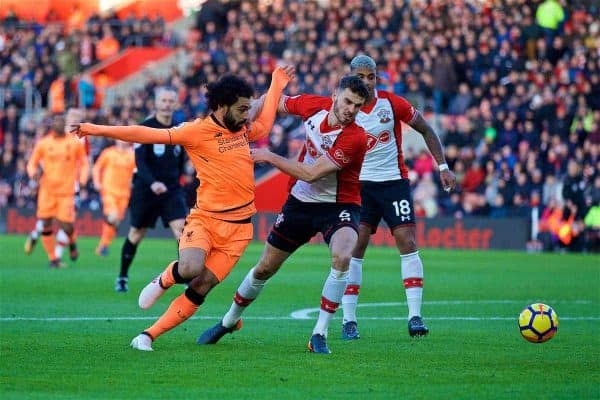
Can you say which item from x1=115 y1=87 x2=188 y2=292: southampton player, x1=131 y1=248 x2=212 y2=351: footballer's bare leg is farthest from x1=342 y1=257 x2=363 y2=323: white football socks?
x1=115 y1=87 x2=188 y2=292: southampton player

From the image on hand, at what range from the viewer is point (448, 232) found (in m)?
32.0

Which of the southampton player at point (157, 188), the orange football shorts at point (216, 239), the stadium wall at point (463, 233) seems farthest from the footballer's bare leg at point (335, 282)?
the stadium wall at point (463, 233)

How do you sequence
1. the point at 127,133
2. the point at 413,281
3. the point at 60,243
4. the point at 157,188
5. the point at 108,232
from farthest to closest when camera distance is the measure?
1. the point at 108,232
2. the point at 60,243
3. the point at 157,188
4. the point at 413,281
5. the point at 127,133

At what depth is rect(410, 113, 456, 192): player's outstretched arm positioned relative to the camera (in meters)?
12.3

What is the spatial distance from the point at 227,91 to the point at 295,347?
87.3 inches

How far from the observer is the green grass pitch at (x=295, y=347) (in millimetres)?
8711

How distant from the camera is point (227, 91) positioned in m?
10.6

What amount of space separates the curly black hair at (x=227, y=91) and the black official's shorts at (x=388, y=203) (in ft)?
7.57

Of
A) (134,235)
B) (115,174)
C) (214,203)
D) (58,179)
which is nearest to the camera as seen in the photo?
(214,203)

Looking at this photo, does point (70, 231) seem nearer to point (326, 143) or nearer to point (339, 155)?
point (326, 143)

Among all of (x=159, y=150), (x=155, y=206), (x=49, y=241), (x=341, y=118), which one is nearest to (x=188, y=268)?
(x=341, y=118)

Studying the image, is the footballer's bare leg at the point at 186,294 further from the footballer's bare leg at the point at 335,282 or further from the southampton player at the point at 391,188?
the southampton player at the point at 391,188

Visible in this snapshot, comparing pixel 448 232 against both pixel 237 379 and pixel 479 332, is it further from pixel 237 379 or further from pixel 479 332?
pixel 237 379

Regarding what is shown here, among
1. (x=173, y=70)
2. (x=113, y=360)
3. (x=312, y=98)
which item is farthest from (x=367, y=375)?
(x=173, y=70)
